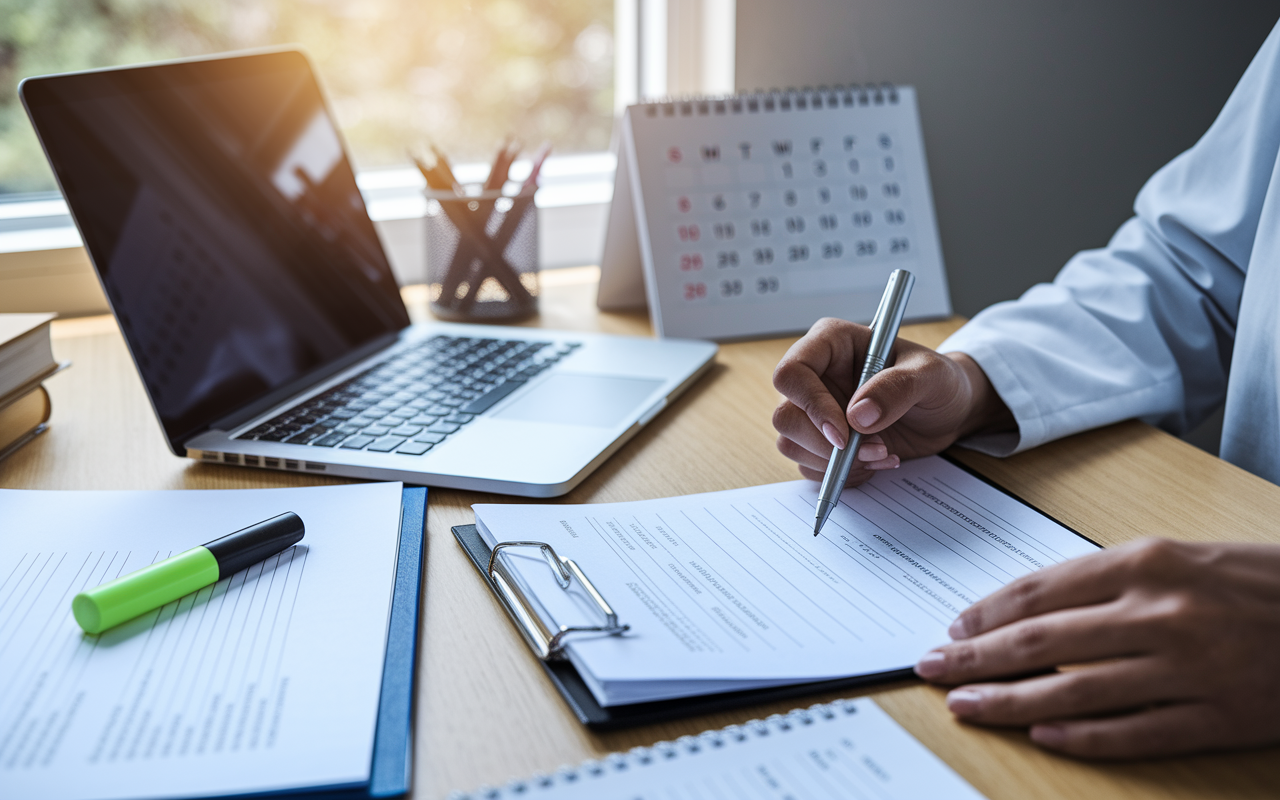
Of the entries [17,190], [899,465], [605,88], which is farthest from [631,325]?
[17,190]

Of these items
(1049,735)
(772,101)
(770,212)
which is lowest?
(1049,735)

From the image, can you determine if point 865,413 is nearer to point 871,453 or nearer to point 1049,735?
point 871,453

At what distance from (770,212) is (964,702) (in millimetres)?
700

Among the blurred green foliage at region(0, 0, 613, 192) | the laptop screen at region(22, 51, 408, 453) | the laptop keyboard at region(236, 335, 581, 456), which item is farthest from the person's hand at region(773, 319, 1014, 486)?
the blurred green foliage at region(0, 0, 613, 192)

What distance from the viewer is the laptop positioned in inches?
25.9

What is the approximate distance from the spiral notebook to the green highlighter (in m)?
0.22

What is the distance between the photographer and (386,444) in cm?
67

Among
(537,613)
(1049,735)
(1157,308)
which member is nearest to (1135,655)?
(1049,735)

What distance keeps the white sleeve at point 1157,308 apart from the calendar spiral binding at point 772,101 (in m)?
0.33

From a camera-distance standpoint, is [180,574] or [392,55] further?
[392,55]

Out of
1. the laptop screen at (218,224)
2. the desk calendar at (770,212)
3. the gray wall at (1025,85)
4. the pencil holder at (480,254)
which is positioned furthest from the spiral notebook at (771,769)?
the gray wall at (1025,85)

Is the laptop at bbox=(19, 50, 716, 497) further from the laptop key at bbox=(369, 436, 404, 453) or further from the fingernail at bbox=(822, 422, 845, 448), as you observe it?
the fingernail at bbox=(822, 422, 845, 448)

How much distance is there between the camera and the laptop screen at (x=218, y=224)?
2.19 ft

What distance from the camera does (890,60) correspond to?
4.04 ft
